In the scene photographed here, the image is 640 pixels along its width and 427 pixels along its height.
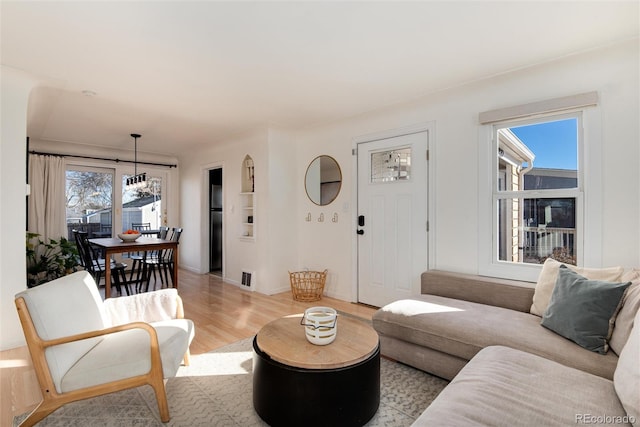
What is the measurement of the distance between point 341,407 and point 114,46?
2775 mm

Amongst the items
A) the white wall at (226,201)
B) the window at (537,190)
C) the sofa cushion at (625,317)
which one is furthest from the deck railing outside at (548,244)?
the white wall at (226,201)

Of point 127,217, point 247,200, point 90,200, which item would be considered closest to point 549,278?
point 247,200

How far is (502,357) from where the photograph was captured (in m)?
1.61

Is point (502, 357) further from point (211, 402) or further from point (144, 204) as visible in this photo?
point (144, 204)

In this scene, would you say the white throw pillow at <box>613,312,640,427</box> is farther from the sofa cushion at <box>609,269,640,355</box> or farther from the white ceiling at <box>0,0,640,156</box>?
the white ceiling at <box>0,0,640,156</box>

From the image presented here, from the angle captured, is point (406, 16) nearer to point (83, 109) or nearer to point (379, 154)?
point (379, 154)

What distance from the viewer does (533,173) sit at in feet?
8.98

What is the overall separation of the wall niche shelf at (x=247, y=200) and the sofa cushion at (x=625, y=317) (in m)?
4.15

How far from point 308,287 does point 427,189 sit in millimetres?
1967

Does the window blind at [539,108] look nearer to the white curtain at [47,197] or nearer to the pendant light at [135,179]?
the pendant light at [135,179]

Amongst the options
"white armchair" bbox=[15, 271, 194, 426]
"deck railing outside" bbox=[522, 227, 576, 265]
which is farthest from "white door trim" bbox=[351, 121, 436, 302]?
"white armchair" bbox=[15, 271, 194, 426]

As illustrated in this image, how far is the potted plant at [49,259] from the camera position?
4617 millimetres

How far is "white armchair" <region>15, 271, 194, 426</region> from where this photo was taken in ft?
5.24

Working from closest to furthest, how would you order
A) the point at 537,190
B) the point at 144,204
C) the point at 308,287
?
the point at 537,190, the point at 308,287, the point at 144,204
